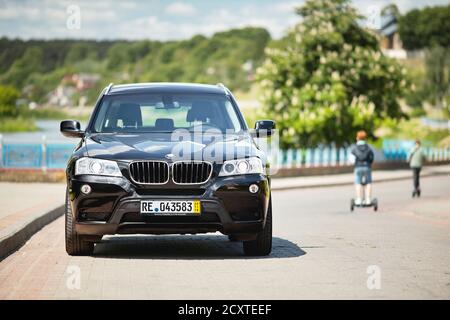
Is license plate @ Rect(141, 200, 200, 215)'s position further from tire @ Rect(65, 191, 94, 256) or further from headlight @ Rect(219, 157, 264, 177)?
tire @ Rect(65, 191, 94, 256)

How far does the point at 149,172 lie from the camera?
39.5 ft

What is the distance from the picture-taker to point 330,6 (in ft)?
175

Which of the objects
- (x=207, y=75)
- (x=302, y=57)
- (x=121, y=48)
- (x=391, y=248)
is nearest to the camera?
(x=391, y=248)

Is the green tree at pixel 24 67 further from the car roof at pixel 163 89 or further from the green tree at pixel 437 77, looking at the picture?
the car roof at pixel 163 89

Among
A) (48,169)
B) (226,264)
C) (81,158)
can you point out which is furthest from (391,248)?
(48,169)

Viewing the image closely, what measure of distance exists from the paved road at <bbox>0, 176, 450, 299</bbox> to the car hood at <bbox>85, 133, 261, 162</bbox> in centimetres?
109

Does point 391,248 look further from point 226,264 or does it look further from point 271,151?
point 271,151

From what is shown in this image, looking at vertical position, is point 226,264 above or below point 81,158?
below

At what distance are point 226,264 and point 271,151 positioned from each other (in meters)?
32.0

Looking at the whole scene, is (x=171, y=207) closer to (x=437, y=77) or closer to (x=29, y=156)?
(x=29, y=156)

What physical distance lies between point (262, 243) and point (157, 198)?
4.53ft

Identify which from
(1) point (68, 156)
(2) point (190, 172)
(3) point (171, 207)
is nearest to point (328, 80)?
(1) point (68, 156)

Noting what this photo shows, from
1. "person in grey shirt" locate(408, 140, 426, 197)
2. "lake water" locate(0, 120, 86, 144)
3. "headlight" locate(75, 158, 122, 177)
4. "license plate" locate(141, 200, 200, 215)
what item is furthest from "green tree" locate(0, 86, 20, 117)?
"license plate" locate(141, 200, 200, 215)

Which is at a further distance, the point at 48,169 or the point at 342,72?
the point at 342,72
